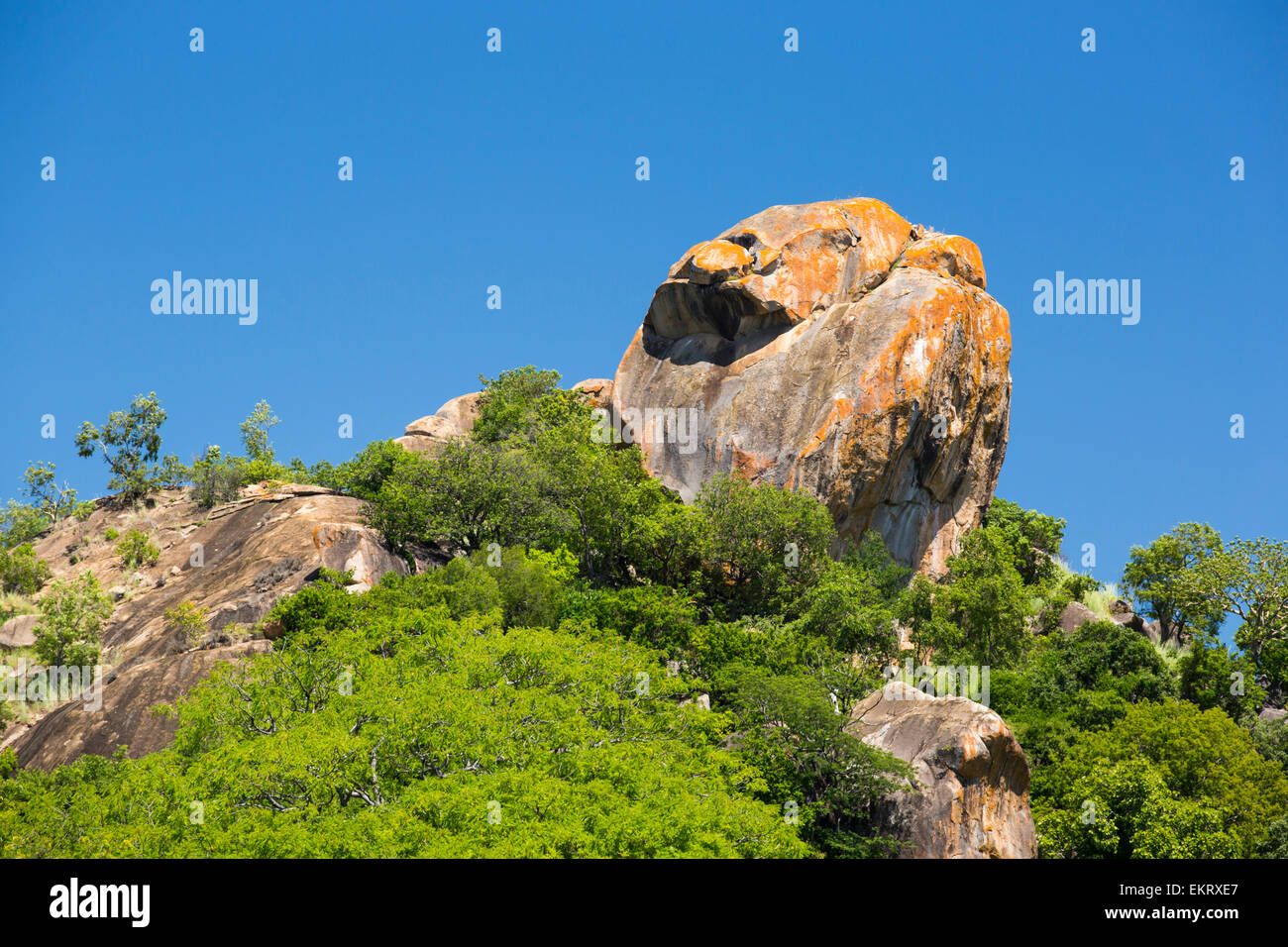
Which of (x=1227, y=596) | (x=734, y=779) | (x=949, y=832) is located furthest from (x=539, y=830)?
(x=1227, y=596)

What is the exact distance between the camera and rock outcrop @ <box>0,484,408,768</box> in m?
35.2

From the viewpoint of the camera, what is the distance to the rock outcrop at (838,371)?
50625mm

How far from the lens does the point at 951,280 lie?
55.3m

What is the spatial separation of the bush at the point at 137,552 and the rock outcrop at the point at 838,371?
65.6 ft

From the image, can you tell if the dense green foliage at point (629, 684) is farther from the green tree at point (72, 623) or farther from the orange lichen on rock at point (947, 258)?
the orange lichen on rock at point (947, 258)

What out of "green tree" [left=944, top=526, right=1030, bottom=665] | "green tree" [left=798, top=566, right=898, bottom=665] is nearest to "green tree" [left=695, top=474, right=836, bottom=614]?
"green tree" [left=798, top=566, right=898, bottom=665]

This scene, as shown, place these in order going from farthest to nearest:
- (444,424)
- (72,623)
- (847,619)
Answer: (444,424) → (72,623) → (847,619)

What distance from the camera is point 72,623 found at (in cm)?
4262

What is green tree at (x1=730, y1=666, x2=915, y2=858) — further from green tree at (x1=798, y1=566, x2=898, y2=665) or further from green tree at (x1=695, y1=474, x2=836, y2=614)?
green tree at (x1=695, y1=474, x2=836, y2=614)

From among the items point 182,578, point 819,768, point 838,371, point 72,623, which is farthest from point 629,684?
point 838,371

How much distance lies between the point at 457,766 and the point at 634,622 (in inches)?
560

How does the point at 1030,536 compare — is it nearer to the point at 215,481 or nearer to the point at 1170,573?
the point at 1170,573

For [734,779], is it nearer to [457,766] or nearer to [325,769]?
[457,766]

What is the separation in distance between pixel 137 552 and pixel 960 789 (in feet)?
110
